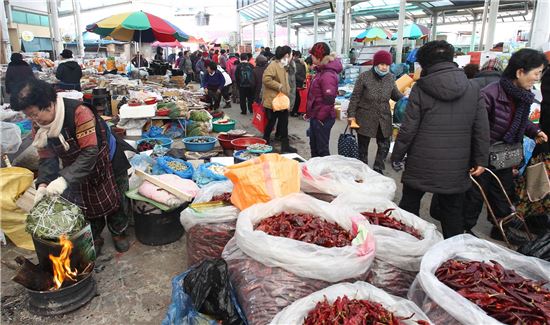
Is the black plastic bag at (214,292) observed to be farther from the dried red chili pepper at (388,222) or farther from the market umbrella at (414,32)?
the market umbrella at (414,32)

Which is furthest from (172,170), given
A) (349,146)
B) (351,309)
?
(351,309)

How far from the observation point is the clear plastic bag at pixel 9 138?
460cm

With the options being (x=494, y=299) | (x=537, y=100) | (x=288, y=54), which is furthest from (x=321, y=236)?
(x=537, y=100)

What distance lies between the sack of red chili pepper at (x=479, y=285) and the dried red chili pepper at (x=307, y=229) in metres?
0.54

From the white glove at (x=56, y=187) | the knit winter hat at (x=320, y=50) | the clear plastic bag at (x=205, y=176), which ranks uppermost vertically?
the knit winter hat at (x=320, y=50)

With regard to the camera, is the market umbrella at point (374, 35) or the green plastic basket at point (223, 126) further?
the market umbrella at point (374, 35)

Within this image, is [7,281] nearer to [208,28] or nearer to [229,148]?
[229,148]

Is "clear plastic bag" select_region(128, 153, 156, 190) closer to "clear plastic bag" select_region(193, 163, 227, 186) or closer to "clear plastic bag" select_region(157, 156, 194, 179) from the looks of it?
→ "clear plastic bag" select_region(157, 156, 194, 179)

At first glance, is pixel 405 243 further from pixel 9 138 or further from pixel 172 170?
pixel 9 138

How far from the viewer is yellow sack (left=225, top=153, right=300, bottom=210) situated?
9.23ft

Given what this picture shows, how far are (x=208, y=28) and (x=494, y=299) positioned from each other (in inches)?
1702

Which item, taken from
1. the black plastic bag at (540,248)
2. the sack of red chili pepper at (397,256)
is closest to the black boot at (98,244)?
the sack of red chili pepper at (397,256)

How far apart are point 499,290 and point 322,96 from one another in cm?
380

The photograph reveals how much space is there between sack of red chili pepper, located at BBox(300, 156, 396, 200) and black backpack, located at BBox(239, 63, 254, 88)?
25.9 ft
